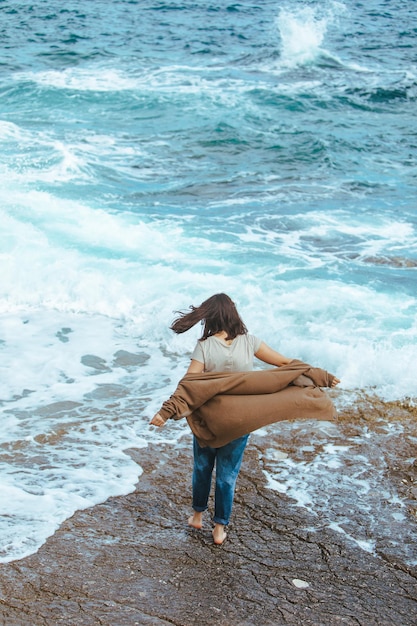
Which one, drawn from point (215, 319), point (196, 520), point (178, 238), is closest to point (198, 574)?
point (196, 520)

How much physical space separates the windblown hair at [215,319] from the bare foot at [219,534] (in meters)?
1.15

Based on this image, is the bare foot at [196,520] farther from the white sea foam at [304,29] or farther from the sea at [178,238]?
the white sea foam at [304,29]

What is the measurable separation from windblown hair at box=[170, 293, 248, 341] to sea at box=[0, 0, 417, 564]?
1.46 meters

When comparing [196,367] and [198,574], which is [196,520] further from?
[196,367]

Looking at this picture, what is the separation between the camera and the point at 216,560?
4.49 metres

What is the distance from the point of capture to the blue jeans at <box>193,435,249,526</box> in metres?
4.55

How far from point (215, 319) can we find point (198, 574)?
55.9 inches

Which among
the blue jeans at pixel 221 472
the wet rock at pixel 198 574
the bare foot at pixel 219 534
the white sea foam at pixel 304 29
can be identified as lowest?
the wet rock at pixel 198 574

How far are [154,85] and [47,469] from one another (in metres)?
18.5

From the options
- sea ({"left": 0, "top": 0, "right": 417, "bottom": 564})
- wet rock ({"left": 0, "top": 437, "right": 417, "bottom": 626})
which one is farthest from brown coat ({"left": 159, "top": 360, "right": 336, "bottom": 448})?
sea ({"left": 0, "top": 0, "right": 417, "bottom": 564})

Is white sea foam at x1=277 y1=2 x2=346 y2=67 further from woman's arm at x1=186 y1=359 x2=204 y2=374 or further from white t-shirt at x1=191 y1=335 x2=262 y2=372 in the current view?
woman's arm at x1=186 y1=359 x2=204 y2=374

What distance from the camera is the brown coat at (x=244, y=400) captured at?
4.30 meters

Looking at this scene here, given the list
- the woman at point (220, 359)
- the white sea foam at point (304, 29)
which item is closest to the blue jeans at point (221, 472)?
the woman at point (220, 359)

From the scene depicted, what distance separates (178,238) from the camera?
38.9 feet
